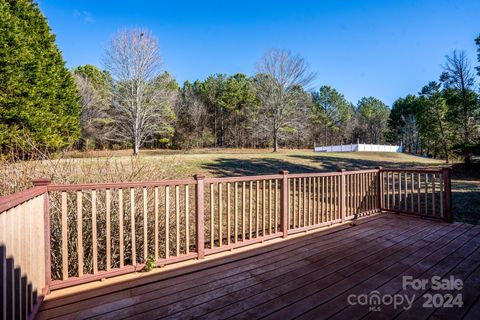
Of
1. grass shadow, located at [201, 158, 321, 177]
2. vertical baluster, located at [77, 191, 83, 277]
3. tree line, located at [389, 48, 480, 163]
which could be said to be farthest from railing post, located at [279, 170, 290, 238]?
tree line, located at [389, 48, 480, 163]

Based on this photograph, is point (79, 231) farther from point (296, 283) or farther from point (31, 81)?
point (31, 81)

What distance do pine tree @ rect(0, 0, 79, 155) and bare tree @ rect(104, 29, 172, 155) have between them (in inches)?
111

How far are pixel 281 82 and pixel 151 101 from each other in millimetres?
10609

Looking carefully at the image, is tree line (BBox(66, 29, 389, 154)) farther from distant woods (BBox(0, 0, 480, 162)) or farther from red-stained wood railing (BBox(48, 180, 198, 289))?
red-stained wood railing (BBox(48, 180, 198, 289))

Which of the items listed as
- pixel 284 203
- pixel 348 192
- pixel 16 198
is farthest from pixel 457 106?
A: pixel 16 198

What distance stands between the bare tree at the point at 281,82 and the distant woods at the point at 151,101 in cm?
8

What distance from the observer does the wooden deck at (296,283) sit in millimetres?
1941

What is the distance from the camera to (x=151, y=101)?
16.1 meters

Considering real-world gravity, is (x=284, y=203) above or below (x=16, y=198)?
below

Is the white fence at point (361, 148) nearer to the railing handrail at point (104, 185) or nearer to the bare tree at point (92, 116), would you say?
the bare tree at point (92, 116)

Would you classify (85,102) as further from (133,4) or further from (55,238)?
(55,238)

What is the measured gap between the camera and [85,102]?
2072cm

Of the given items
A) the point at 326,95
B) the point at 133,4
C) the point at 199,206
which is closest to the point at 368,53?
the point at 133,4

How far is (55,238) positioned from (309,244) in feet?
10.9
